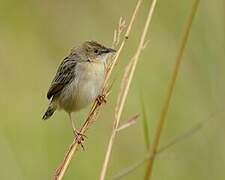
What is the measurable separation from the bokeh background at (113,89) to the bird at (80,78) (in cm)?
21

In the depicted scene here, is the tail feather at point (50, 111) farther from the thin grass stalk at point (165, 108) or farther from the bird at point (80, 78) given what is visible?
the thin grass stalk at point (165, 108)

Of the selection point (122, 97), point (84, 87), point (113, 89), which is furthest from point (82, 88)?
point (122, 97)

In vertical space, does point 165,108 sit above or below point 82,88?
above

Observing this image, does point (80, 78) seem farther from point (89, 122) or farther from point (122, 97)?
point (122, 97)

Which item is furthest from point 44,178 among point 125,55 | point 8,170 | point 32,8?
point 32,8

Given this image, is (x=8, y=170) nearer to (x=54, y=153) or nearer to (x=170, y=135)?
(x=54, y=153)

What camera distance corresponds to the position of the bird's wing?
287 inches

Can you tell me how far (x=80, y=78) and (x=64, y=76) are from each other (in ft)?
0.73

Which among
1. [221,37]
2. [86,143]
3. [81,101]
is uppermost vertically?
[221,37]

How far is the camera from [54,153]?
24.0ft

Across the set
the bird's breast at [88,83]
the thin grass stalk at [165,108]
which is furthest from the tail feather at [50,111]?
the thin grass stalk at [165,108]

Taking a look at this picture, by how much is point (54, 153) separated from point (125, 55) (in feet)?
6.28

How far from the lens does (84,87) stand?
23.2 ft

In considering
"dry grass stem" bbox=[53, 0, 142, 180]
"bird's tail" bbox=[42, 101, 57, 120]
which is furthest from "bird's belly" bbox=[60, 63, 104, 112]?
"dry grass stem" bbox=[53, 0, 142, 180]
